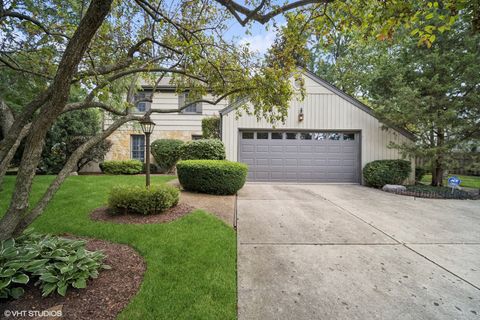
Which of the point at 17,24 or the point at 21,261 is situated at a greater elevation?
the point at 17,24

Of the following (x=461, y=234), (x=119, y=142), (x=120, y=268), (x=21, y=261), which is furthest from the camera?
(x=119, y=142)

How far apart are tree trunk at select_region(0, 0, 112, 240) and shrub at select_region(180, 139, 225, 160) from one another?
20.3 feet

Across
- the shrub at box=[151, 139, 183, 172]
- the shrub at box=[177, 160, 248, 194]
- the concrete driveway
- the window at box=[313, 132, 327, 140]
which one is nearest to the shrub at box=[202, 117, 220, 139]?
the shrub at box=[151, 139, 183, 172]

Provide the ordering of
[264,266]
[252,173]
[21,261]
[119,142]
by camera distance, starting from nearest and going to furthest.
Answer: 1. [21,261]
2. [264,266]
3. [252,173]
4. [119,142]

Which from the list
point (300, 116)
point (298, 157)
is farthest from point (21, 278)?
point (300, 116)

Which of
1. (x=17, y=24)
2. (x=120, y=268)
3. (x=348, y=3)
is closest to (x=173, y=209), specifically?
(x=120, y=268)

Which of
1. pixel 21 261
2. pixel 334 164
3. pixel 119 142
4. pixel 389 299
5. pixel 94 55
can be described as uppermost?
pixel 94 55

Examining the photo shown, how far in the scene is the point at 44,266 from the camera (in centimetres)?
220

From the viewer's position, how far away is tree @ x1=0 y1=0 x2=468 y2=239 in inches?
88.0

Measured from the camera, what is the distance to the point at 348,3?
3.21 m

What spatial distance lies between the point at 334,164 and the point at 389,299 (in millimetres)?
8239

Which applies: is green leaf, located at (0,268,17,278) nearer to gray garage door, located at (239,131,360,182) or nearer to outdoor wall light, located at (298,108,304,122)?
gray garage door, located at (239,131,360,182)

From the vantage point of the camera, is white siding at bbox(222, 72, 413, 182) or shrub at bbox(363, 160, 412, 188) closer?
shrub at bbox(363, 160, 412, 188)

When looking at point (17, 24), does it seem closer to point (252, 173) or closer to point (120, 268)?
point (120, 268)
